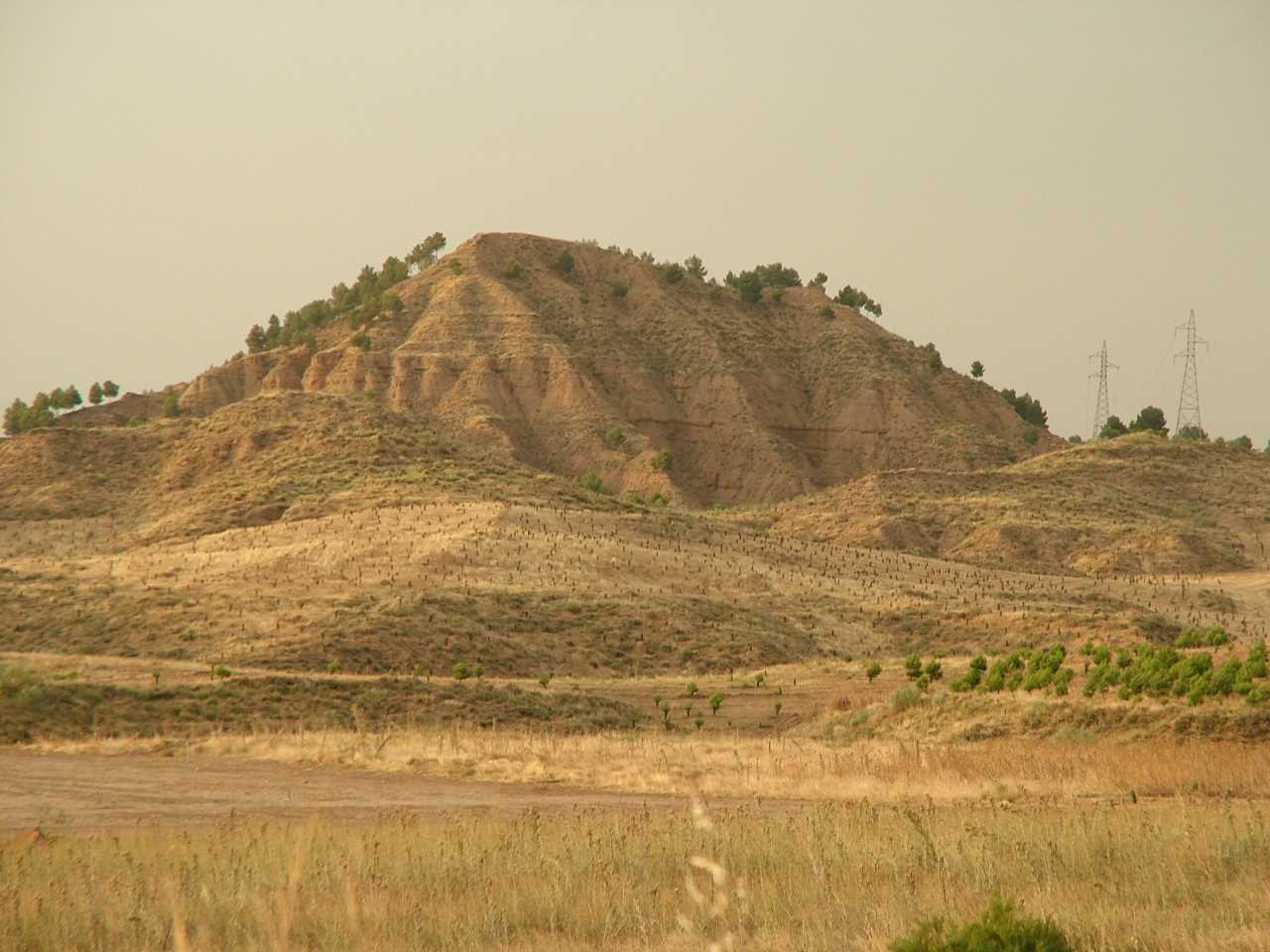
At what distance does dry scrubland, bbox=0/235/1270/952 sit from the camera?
38.4 feet

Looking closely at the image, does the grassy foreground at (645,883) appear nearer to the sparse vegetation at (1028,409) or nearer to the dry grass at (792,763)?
the dry grass at (792,763)

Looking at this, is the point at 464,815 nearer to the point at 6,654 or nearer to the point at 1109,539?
the point at 6,654

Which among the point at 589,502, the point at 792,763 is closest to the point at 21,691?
the point at 792,763

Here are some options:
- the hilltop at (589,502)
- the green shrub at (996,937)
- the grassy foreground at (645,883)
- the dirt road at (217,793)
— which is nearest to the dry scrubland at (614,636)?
the grassy foreground at (645,883)

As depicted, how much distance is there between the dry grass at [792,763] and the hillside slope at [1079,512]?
4891 cm

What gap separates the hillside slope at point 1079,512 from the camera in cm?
7675

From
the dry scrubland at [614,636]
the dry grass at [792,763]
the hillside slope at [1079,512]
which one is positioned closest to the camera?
the dry scrubland at [614,636]

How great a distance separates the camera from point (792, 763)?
23703 millimetres

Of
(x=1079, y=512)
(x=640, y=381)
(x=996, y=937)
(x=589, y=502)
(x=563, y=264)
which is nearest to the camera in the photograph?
(x=996, y=937)

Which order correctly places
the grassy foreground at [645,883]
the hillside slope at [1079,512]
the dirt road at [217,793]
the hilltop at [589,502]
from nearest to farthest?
the grassy foreground at [645,883] → the dirt road at [217,793] → the hilltop at [589,502] → the hillside slope at [1079,512]

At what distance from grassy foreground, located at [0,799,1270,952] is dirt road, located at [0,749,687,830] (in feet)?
10.1

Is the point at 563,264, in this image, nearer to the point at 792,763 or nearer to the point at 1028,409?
the point at 1028,409

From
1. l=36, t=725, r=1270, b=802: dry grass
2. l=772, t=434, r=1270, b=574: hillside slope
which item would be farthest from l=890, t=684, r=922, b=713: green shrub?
l=772, t=434, r=1270, b=574: hillside slope

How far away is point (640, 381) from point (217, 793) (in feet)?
295
